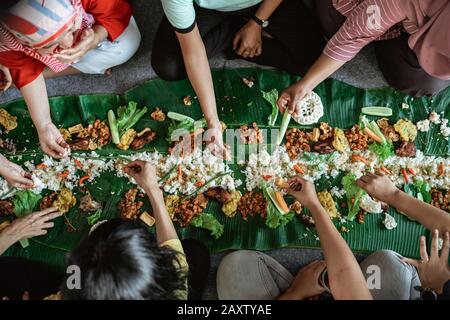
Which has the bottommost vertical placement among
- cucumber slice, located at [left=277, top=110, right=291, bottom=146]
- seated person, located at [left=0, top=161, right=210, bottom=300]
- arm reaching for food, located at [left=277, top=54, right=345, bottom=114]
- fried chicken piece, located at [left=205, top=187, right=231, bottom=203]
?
seated person, located at [left=0, top=161, right=210, bottom=300]

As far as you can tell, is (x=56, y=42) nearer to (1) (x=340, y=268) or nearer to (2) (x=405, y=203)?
(1) (x=340, y=268)

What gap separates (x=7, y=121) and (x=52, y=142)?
0.91 feet

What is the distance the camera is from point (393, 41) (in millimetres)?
1634

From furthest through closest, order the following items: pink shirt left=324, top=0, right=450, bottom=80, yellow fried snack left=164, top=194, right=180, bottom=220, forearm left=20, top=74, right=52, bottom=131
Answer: yellow fried snack left=164, top=194, right=180, bottom=220 → forearm left=20, top=74, right=52, bottom=131 → pink shirt left=324, top=0, right=450, bottom=80

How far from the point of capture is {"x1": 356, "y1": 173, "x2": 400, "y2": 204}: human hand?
1.55 meters

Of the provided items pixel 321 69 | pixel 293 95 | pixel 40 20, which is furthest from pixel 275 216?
pixel 40 20

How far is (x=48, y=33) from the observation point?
1.19 meters

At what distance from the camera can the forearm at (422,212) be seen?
56.9 inches

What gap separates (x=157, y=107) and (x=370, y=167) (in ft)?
3.07

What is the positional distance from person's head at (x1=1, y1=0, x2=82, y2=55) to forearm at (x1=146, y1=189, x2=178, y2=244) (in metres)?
0.64

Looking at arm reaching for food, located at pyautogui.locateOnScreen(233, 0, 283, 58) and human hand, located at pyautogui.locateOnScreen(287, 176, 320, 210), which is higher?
arm reaching for food, located at pyautogui.locateOnScreen(233, 0, 283, 58)

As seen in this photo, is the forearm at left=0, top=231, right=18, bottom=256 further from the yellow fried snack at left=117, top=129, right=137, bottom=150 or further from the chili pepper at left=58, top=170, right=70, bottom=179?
the yellow fried snack at left=117, top=129, right=137, bottom=150

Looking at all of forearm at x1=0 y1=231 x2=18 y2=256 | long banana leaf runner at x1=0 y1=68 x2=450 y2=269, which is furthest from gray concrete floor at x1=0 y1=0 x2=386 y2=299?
forearm at x1=0 y1=231 x2=18 y2=256

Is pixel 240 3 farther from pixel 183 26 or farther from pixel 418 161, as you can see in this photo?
pixel 418 161
